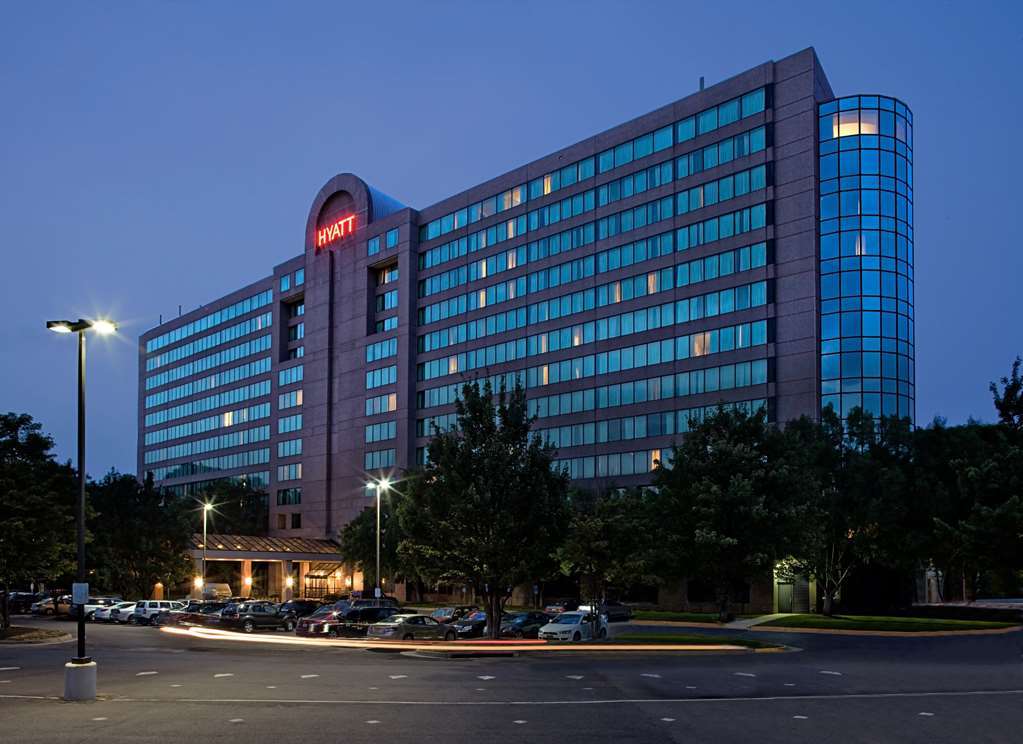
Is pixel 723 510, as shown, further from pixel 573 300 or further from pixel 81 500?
pixel 573 300

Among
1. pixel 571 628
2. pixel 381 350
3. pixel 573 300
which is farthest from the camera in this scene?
pixel 381 350

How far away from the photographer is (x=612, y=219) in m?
95.4

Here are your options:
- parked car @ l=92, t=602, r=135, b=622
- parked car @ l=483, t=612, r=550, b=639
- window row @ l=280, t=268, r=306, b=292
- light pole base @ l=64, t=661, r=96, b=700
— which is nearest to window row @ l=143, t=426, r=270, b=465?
window row @ l=280, t=268, r=306, b=292

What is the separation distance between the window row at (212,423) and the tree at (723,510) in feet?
327

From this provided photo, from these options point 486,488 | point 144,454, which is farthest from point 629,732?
point 144,454

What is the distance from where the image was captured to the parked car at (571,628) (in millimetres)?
43844

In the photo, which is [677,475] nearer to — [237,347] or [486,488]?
[486,488]

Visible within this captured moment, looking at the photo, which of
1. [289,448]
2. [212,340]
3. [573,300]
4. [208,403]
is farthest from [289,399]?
[573,300]

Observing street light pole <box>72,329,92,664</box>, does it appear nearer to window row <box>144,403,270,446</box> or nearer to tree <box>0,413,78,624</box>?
tree <box>0,413,78,624</box>

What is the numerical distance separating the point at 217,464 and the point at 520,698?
135390mm

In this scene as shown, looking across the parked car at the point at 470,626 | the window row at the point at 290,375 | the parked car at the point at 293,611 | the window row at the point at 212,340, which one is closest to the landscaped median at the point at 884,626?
the parked car at the point at 470,626

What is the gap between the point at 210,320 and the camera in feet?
514

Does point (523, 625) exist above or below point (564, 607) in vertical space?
above

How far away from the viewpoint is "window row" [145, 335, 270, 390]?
143 metres
